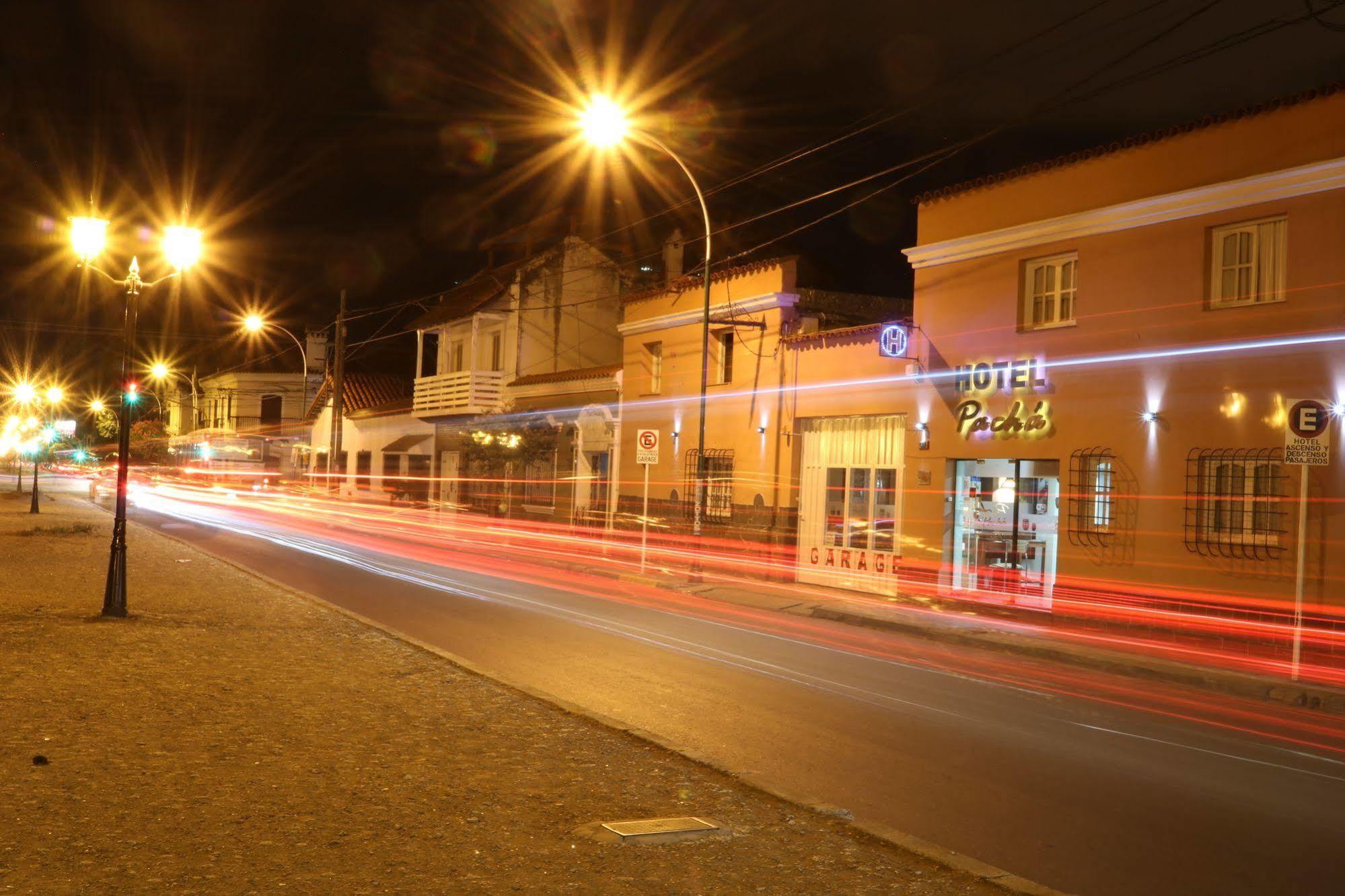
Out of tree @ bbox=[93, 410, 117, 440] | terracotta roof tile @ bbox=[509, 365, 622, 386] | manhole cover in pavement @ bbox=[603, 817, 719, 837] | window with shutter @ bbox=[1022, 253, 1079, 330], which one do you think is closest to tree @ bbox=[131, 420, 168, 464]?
tree @ bbox=[93, 410, 117, 440]

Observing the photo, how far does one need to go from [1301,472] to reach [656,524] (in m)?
16.7

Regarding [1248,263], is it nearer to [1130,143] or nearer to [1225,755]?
[1130,143]

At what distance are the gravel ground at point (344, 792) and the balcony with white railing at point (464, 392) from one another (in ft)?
89.3

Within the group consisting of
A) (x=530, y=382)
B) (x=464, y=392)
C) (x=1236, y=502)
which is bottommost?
(x=1236, y=502)

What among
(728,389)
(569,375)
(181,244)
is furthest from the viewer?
(569,375)

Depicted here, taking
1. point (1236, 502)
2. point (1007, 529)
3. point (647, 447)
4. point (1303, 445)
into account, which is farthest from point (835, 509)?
point (1303, 445)

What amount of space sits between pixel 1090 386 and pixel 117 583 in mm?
14041

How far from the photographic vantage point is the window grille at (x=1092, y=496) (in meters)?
17.8

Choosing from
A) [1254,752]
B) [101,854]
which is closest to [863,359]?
[1254,752]

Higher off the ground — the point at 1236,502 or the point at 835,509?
the point at 1236,502

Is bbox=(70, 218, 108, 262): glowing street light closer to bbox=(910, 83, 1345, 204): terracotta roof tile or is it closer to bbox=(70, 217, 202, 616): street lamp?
bbox=(70, 217, 202, 616): street lamp

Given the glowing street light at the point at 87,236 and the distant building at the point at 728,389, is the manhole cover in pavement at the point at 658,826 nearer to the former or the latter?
the glowing street light at the point at 87,236

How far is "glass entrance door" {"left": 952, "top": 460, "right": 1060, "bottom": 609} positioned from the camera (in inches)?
752

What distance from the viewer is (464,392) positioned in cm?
3931
